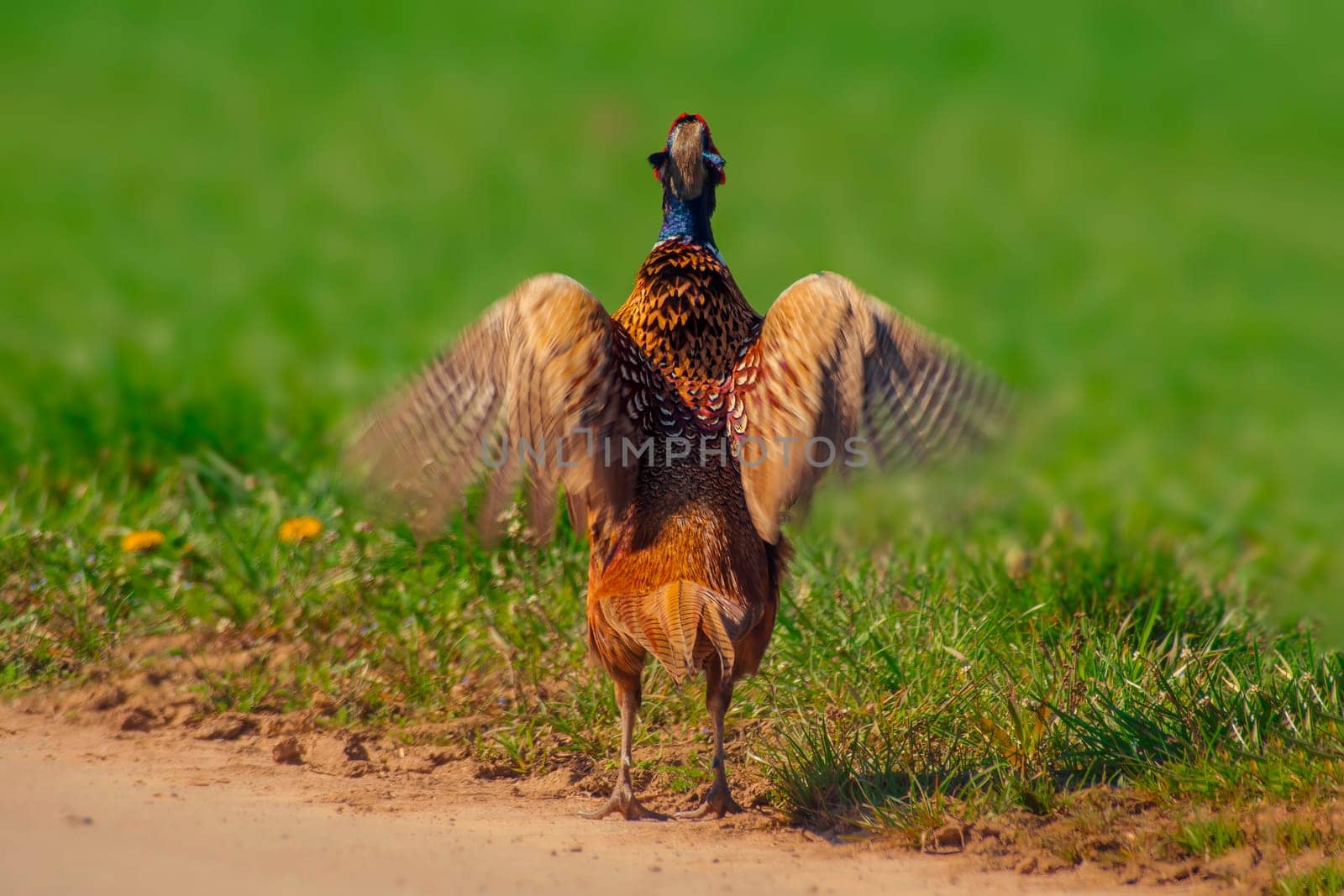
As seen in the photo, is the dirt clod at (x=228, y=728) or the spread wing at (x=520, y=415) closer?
the spread wing at (x=520, y=415)

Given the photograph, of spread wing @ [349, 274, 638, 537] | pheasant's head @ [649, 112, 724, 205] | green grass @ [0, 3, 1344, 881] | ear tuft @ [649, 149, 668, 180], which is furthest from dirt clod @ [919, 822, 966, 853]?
ear tuft @ [649, 149, 668, 180]

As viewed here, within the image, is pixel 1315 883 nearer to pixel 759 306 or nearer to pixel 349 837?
pixel 349 837

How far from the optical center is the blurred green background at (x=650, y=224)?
6871 mm

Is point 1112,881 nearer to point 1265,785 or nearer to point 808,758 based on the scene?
point 1265,785

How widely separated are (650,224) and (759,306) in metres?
3.11

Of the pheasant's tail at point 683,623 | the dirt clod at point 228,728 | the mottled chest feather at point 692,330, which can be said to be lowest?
the dirt clod at point 228,728

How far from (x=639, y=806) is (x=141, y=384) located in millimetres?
4215

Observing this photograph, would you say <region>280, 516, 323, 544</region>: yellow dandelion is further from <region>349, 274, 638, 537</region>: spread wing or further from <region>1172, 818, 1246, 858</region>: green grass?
<region>1172, 818, 1246, 858</region>: green grass

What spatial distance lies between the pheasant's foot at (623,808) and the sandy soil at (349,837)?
0.14ft

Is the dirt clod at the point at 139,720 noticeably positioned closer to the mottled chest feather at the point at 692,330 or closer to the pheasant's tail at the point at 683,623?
the pheasant's tail at the point at 683,623

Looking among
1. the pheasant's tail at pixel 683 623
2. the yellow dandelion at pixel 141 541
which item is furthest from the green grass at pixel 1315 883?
the yellow dandelion at pixel 141 541

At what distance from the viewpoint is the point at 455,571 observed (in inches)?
217

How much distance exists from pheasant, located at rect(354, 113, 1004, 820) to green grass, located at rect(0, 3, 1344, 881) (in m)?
0.33

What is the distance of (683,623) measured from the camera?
393 centimetres
